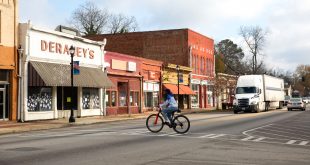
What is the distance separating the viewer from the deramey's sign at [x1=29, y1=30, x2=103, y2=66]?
31.0 meters

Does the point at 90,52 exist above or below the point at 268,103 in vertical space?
above

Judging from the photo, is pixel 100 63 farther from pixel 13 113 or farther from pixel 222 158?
pixel 222 158

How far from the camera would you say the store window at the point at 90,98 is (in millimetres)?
36656

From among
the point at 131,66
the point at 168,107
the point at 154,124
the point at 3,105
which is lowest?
the point at 154,124

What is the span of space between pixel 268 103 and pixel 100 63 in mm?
23748

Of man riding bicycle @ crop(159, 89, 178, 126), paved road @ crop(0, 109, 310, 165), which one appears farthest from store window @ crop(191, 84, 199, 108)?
paved road @ crop(0, 109, 310, 165)

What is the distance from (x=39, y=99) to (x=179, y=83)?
27.7 m

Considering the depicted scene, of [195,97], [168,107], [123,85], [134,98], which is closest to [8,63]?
[168,107]

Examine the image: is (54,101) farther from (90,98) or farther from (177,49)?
(177,49)

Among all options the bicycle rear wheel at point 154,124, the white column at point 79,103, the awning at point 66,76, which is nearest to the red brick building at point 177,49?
the awning at point 66,76

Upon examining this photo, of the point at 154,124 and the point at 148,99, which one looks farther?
the point at 148,99

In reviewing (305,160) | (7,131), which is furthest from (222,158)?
(7,131)

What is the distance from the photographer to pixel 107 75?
40062 millimetres

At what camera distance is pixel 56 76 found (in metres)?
31.7
